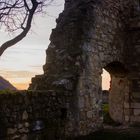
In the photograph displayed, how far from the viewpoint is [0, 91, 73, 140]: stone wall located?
22.9 ft

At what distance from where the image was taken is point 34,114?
302 inches

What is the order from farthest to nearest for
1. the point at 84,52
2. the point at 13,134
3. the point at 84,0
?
the point at 84,0 → the point at 84,52 → the point at 13,134

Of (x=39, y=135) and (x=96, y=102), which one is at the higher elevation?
(x=96, y=102)

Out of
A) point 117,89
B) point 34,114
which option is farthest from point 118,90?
point 34,114

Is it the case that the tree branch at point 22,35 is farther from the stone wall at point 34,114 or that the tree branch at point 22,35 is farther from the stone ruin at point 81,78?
the stone wall at point 34,114

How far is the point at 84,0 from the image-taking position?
33.4 ft

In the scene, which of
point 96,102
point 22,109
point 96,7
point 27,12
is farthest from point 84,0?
point 22,109

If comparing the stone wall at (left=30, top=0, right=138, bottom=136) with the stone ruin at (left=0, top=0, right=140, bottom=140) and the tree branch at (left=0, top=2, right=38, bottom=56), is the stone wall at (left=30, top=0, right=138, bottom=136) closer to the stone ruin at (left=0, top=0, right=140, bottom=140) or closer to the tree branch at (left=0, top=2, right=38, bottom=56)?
the stone ruin at (left=0, top=0, right=140, bottom=140)

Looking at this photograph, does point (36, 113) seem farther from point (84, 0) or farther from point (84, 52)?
point (84, 0)

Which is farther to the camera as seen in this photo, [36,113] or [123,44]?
[123,44]

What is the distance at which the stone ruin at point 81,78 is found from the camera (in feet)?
24.8

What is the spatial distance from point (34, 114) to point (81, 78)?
2104 mm

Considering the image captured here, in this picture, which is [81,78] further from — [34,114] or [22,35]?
[22,35]

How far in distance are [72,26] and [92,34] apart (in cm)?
56
